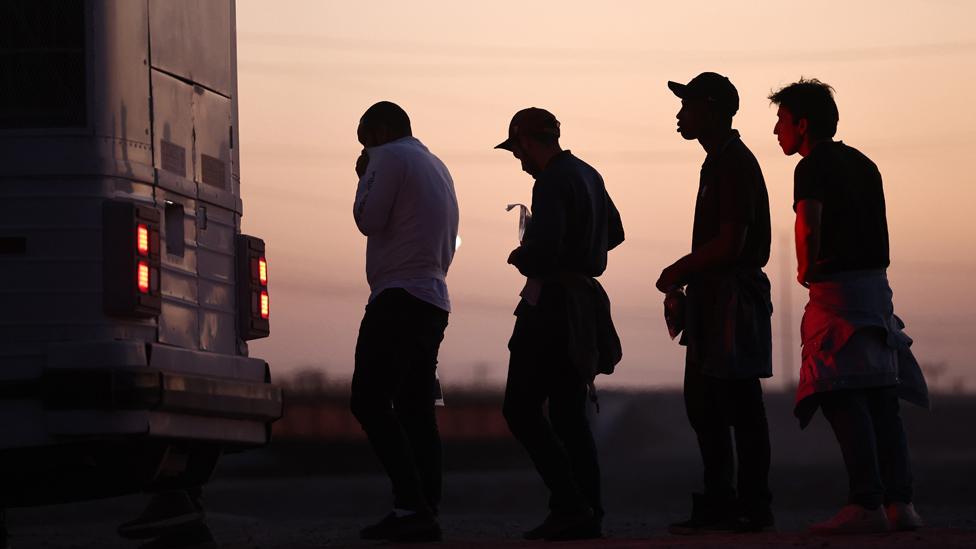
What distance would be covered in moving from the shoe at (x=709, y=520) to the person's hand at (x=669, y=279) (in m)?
0.92

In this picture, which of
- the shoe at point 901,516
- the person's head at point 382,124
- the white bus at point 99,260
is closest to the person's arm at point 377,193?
the person's head at point 382,124

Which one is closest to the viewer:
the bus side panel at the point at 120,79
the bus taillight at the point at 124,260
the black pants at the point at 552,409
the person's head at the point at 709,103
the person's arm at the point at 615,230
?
the bus taillight at the point at 124,260

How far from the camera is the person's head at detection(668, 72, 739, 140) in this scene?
8.20 m

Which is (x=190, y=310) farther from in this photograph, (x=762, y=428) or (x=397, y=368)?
(x=762, y=428)

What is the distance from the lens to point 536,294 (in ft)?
27.7

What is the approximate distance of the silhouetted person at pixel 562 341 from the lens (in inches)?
327

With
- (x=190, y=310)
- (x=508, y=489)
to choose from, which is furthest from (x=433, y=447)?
(x=508, y=489)

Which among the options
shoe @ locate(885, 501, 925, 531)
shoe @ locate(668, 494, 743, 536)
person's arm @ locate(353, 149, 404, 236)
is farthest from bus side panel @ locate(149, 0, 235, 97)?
shoe @ locate(885, 501, 925, 531)

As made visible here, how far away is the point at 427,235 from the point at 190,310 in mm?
1104

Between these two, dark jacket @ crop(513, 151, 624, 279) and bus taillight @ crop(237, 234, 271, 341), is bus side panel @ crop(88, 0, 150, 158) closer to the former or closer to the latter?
bus taillight @ crop(237, 234, 271, 341)

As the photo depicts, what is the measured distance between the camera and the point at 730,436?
26.3ft

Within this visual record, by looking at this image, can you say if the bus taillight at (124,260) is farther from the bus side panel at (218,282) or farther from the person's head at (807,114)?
the person's head at (807,114)

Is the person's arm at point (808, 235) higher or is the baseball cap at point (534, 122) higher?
the baseball cap at point (534, 122)

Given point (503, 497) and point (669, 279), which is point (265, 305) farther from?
point (503, 497)
